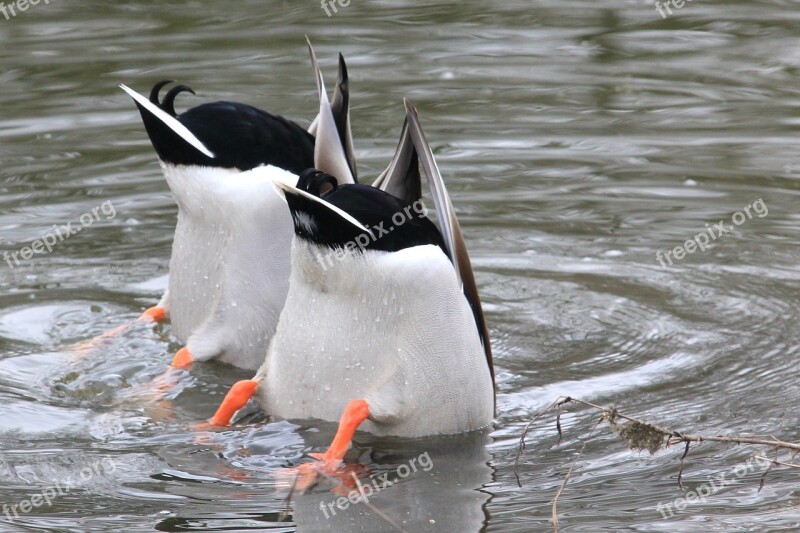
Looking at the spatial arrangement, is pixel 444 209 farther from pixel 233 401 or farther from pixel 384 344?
pixel 233 401

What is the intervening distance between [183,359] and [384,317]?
1.37 m

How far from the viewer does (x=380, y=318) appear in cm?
473

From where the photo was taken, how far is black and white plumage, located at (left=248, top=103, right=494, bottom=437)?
4.58 meters

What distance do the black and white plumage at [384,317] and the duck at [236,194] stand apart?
538mm

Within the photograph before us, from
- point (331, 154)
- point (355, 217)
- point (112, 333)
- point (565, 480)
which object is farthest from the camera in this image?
point (112, 333)

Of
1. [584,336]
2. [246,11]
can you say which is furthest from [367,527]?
[246,11]

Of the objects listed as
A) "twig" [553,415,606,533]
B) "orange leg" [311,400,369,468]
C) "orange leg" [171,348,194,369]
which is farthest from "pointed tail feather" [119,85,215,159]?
"twig" [553,415,606,533]

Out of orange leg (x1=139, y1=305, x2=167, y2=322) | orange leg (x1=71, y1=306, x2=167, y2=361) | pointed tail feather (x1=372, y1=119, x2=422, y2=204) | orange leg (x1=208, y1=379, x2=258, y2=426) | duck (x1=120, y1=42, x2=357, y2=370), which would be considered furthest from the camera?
orange leg (x1=139, y1=305, x2=167, y2=322)

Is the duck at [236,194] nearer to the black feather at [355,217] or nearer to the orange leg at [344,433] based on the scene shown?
the black feather at [355,217]

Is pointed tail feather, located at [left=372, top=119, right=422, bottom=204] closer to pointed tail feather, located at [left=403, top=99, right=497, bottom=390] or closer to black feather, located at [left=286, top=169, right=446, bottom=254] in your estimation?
pointed tail feather, located at [left=403, top=99, right=497, bottom=390]

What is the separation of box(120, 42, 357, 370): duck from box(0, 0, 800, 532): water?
0.29 m

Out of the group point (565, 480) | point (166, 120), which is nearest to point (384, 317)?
point (565, 480)

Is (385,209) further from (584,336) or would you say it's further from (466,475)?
(584,336)

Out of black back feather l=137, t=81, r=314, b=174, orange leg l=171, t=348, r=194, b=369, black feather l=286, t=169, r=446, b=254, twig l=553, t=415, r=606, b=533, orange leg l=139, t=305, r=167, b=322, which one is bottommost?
twig l=553, t=415, r=606, b=533
